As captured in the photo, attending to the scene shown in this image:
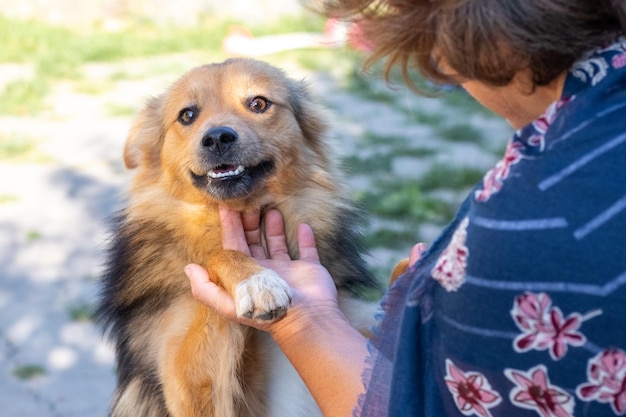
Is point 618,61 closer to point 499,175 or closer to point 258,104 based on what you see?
point 499,175

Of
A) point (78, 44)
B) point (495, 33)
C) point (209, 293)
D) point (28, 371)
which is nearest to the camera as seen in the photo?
point (495, 33)

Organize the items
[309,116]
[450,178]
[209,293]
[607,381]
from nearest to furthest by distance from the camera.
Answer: [607,381]
[209,293]
[309,116]
[450,178]

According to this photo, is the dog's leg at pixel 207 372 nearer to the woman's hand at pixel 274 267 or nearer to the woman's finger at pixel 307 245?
the woman's hand at pixel 274 267

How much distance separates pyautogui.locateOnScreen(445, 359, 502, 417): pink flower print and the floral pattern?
0.33 feet

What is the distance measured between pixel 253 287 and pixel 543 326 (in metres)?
1.01

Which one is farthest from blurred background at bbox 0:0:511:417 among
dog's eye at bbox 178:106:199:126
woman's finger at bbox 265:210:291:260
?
woman's finger at bbox 265:210:291:260

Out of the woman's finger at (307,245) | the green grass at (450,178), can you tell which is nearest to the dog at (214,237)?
the woman's finger at (307,245)

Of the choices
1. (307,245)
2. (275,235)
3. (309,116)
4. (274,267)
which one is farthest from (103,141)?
(274,267)

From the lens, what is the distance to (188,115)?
290 centimetres

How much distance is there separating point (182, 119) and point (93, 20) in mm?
8301

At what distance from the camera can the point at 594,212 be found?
3.92 ft

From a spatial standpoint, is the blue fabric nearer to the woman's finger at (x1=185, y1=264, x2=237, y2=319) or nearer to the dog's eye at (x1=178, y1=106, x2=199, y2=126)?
the woman's finger at (x1=185, y1=264, x2=237, y2=319)

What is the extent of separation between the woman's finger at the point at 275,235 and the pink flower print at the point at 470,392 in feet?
3.94

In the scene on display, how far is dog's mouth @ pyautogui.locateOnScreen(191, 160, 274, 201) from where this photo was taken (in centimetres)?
261
